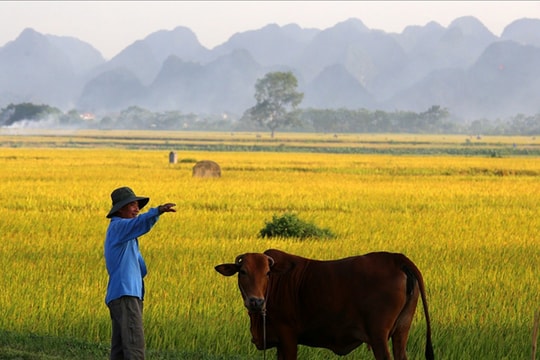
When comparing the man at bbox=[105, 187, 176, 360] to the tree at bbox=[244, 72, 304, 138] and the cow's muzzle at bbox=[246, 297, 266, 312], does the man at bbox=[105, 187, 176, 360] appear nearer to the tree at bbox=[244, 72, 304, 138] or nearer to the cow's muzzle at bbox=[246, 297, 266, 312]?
the cow's muzzle at bbox=[246, 297, 266, 312]

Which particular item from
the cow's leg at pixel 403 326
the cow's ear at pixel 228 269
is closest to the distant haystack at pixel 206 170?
the cow's leg at pixel 403 326

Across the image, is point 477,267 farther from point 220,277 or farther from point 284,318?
point 284,318

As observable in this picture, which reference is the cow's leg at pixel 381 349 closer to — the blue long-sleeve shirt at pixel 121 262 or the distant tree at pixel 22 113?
the blue long-sleeve shirt at pixel 121 262

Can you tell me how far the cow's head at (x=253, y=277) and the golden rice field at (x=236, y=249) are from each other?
2.31 m

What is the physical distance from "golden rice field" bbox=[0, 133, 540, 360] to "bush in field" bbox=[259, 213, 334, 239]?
0.37 m

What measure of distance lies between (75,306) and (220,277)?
8.60 ft

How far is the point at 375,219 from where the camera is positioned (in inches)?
853

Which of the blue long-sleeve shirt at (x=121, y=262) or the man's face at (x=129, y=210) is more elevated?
the man's face at (x=129, y=210)

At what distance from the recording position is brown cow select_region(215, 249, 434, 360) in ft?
22.8

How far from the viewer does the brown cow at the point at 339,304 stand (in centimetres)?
695

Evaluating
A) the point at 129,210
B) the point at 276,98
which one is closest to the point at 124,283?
the point at 129,210

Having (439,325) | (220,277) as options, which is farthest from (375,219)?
(439,325)

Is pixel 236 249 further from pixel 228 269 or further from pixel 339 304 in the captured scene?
pixel 228 269

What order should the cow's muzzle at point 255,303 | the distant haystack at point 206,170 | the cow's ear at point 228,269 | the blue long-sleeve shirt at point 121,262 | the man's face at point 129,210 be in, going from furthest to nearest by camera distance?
the distant haystack at point 206,170
the man's face at point 129,210
the blue long-sleeve shirt at point 121,262
the cow's ear at point 228,269
the cow's muzzle at point 255,303
